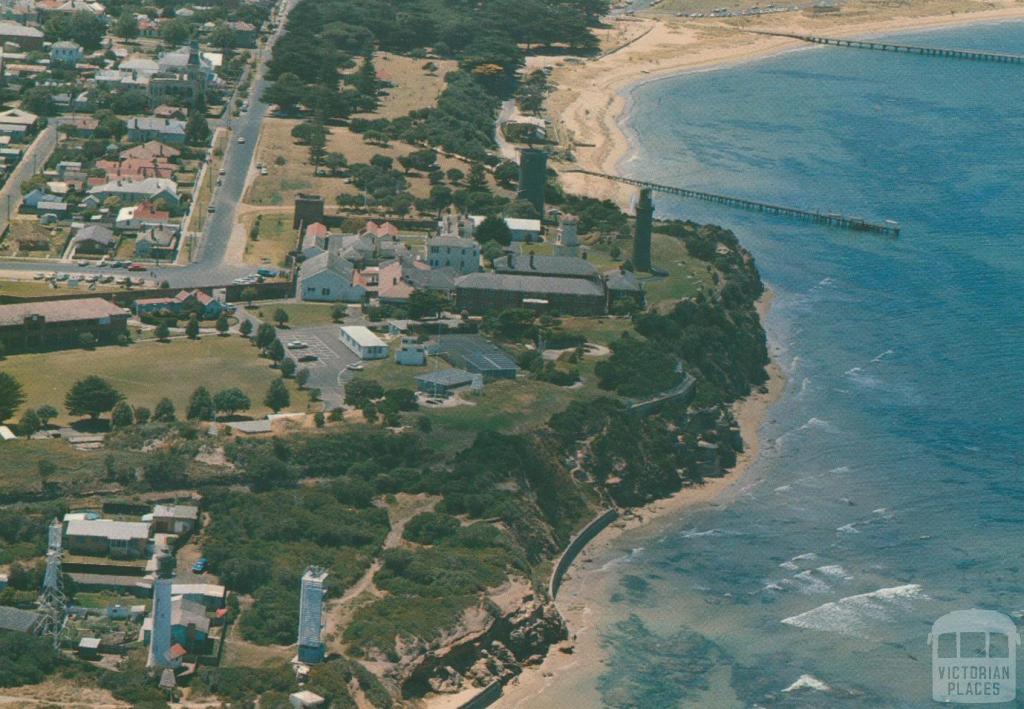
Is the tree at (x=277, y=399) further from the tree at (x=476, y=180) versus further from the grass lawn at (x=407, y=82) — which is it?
the grass lawn at (x=407, y=82)

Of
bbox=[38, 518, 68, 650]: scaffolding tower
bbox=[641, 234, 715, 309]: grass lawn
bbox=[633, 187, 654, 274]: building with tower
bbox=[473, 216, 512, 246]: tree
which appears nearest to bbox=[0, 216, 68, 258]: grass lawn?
bbox=[473, 216, 512, 246]: tree

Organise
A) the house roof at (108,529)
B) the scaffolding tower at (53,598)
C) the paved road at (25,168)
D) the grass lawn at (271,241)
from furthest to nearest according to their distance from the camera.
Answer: the paved road at (25,168) → the grass lawn at (271,241) → the house roof at (108,529) → the scaffolding tower at (53,598)

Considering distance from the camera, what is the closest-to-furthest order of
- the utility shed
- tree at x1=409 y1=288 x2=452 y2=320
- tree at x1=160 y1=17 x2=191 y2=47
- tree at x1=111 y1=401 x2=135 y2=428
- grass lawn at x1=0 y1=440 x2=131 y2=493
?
grass lawn at x1=0 y1=440 x2=131 y2=493 → tree at x1=111 y1=401 x2=135 y2=428 → the utility shed → tree at x1=409 y1=288 x2=452 y2=320 → tree at x1=160 y1=17 x2=191 y2=47

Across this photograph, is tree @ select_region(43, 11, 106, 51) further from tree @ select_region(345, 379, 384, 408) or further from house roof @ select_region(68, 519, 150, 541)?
house roof @ select_region(68, 519, 150, 541)

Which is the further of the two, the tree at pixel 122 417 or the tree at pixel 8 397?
the tree at pixel 8 397

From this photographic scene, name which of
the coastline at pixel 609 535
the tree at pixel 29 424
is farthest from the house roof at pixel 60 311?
the coastline at pixel 609 535
